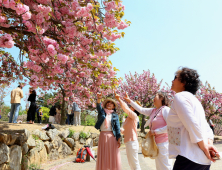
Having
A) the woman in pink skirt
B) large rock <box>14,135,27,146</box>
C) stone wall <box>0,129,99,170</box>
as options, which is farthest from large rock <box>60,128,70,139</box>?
the woman in pink skirt

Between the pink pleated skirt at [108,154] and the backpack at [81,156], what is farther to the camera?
the backpack at [81,156]

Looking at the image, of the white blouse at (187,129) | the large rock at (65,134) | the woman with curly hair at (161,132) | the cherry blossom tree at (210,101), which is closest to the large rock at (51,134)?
the large rock at (65,134)

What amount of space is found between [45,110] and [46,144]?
69.7ft

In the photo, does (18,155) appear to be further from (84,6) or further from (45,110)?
(45,110)

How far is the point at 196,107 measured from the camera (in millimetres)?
1772

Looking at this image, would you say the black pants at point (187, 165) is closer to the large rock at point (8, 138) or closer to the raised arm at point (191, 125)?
the raised arm at point (191, 125)

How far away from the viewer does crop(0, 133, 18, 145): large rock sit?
443cm

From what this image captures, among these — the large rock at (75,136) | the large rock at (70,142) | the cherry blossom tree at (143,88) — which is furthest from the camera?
the cherry blossom tree at (143,88)

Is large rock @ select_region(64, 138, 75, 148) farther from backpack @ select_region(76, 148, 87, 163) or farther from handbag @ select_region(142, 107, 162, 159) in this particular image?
handbag @ select_region(142, 107, 162, 159)

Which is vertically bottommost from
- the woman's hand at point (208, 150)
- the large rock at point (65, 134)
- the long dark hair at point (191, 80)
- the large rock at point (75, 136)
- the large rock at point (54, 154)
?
the large rock at point (54, 154)

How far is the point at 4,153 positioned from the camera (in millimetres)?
4297

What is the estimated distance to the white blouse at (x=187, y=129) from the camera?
1.65 meters

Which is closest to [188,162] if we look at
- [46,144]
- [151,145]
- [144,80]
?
[151,145]

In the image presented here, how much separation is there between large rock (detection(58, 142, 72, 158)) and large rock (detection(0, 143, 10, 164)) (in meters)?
3.87
